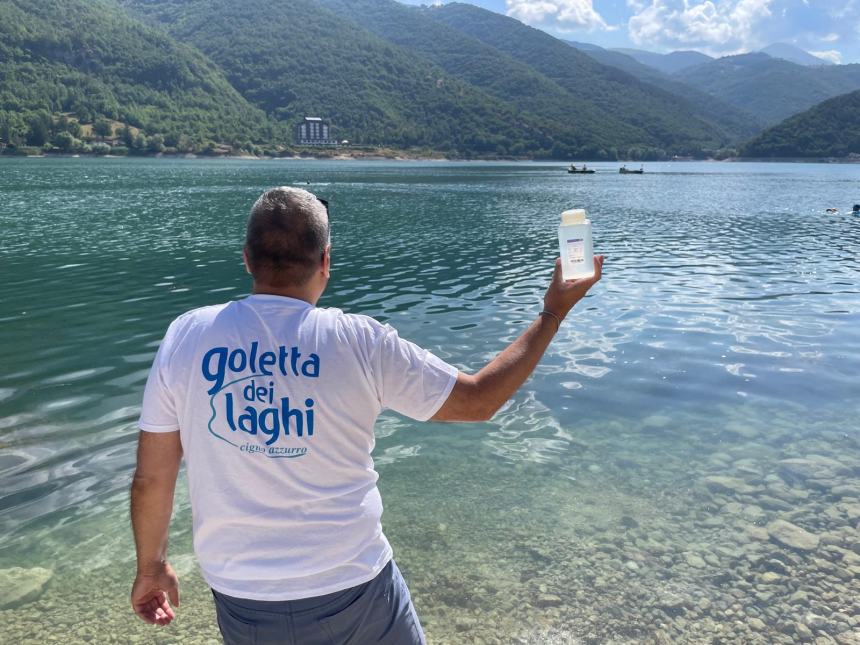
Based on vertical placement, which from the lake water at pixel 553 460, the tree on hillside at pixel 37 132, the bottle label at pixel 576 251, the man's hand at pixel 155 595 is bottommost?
the lake water at pixel 553 460

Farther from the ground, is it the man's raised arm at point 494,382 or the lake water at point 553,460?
the man's raised arm at point 494,382

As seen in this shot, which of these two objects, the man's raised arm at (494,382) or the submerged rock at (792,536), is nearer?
the man's raised arm at (494,382)

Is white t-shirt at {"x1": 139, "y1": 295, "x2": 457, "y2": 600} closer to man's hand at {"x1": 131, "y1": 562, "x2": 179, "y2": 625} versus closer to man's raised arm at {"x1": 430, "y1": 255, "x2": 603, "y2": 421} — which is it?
man's raised arm at {"x1": 430, "y1": 255, "x2": 603, "y2": 421}

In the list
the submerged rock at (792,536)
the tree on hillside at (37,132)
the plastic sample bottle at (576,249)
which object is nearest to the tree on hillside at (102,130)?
the tree on hillside at (37,132)

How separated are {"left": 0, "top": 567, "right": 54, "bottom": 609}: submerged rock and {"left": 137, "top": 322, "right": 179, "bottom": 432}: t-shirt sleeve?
505cm

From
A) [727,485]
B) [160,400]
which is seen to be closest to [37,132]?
[727,485]

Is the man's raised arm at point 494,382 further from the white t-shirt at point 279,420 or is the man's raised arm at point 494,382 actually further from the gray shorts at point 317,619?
the gray shorts at point 317,619

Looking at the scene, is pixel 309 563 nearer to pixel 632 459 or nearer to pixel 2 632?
pixel 2 632

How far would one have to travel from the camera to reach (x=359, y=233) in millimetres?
36312

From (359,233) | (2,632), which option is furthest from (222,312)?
(359,233)

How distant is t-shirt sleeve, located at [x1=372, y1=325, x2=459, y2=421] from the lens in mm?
2602

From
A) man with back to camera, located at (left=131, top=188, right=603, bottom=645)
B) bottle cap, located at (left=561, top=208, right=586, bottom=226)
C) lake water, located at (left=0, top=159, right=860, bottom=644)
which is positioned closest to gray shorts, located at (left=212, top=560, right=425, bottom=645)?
man with back to camera, located at (left=131, top=188, right=603, bottom=645)

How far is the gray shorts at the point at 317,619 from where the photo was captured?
253 centimetres

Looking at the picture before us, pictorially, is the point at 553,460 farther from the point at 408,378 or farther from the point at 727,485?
the point at 408,378
